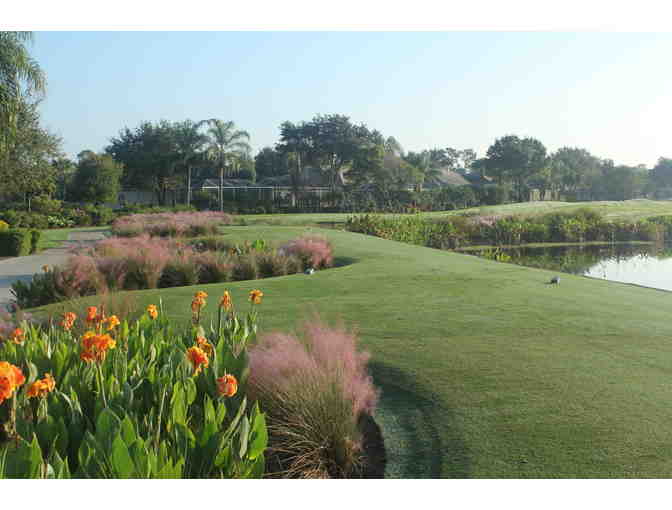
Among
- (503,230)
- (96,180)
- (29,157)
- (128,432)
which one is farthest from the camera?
(96,180)

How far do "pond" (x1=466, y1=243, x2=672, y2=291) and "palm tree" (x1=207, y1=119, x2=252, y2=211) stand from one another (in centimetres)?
3042

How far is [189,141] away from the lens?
5472cm

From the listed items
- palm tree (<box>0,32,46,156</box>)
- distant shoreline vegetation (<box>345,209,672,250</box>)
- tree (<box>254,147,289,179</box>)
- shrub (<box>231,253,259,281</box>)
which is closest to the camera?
shrub (<box>231,253,259,281</box>)

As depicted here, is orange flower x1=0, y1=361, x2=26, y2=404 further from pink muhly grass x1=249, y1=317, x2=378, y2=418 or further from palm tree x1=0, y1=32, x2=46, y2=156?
palm tree x1=0, y1=32, x2=46, y2=156

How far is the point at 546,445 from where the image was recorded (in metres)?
3.45

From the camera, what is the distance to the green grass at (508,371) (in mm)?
3398

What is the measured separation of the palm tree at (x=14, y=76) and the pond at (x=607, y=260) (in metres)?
14.4

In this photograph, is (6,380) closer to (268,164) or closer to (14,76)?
(14,76)

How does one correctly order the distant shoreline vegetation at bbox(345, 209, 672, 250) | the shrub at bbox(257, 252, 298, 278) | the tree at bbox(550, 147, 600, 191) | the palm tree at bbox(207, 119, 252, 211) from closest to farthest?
the shrub at bbox(257, 252, 298, 278) < the distant shoreline vegetation at bbox(345, 209, 672, 250) < the palm tree at bbox(207, 119, 252, 211) < the tree at bbox(550, 147, 600, 191)

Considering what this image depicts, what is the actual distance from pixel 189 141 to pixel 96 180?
1412 centimetres

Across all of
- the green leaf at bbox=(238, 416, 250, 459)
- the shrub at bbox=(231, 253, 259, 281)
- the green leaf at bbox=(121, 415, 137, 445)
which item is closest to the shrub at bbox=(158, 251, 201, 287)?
the shrub at bbox=(231, 253, 259, 281)

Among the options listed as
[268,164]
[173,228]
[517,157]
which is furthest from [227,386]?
[517,157]

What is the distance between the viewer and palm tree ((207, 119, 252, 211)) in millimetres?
49438
